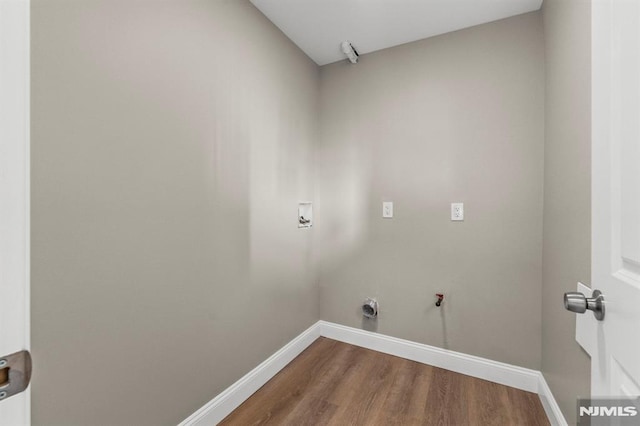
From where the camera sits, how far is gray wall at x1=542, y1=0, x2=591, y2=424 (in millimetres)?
1125

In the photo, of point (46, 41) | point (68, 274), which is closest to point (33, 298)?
point (68, 274)

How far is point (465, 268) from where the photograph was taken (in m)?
2.01

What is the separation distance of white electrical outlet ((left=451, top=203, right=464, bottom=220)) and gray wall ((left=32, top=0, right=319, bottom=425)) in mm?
1290

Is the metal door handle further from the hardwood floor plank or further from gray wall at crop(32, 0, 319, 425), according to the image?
gray wall at crop(32, 0, 319, 425)

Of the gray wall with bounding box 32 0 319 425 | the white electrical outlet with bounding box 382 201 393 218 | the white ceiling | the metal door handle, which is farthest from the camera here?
the white electrical outlet with bounding box 382 201 393 218

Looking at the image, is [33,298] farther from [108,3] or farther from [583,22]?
[583,22]

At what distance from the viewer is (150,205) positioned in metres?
1.25

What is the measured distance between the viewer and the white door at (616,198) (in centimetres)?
58

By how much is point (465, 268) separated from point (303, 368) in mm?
1380
